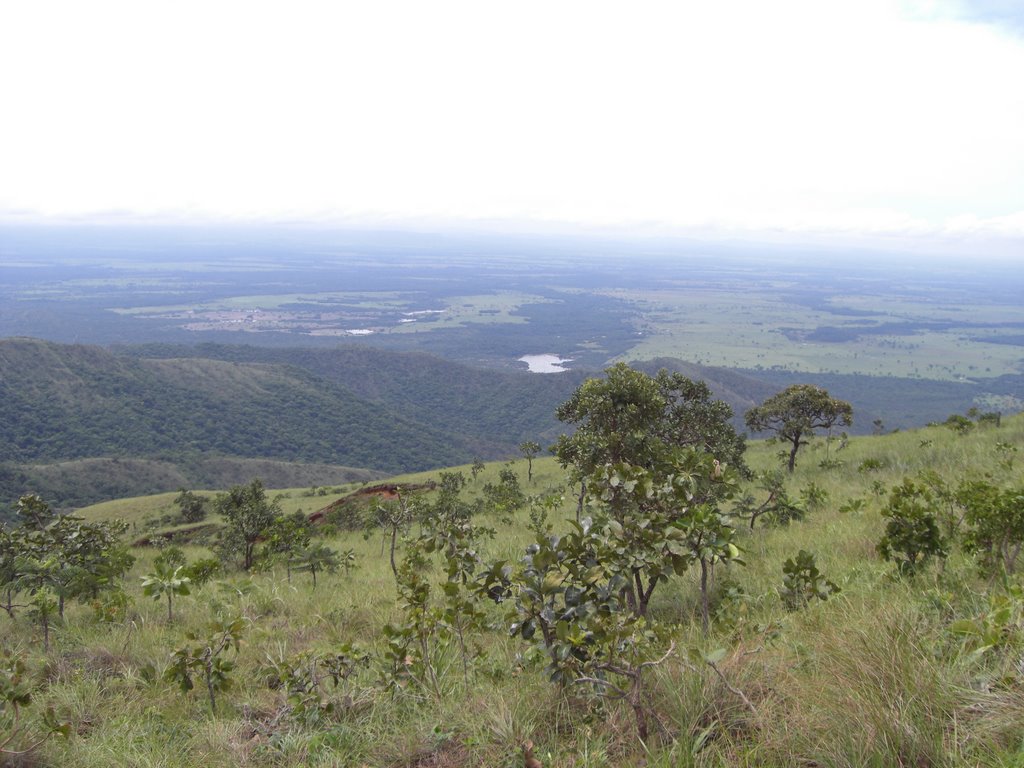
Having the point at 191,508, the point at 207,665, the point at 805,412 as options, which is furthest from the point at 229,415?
the point at 207,665

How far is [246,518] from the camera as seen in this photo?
1725 cm

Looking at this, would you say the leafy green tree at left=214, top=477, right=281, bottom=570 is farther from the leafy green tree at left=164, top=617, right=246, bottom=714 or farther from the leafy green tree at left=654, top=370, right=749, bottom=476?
the leafy green tree at left=164, top=617, right=246, bottom=714

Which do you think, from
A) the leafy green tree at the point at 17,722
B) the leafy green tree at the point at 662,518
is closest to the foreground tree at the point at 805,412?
the leafy green tree at the point at 662,518

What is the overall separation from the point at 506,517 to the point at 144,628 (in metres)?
12.6

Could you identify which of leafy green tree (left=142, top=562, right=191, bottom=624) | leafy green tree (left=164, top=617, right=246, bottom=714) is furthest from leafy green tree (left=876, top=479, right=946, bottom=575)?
leafy green tree (left=142, top=562, right=191, bottom=624)

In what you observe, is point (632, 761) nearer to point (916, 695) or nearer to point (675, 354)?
point (916, 695)

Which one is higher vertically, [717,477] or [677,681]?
[717,477]

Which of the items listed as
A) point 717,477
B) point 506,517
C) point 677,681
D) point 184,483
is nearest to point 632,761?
point 677,681

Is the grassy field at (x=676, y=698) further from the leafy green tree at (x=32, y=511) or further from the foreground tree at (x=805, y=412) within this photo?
the foreground tree at (x=805, y=412)

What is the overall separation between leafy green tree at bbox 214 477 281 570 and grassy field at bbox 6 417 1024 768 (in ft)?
35.1

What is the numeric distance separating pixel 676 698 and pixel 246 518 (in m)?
17.1

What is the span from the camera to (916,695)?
242 centimetres

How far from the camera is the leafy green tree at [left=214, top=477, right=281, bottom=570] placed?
16841mm

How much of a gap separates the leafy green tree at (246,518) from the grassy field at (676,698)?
10.7m
